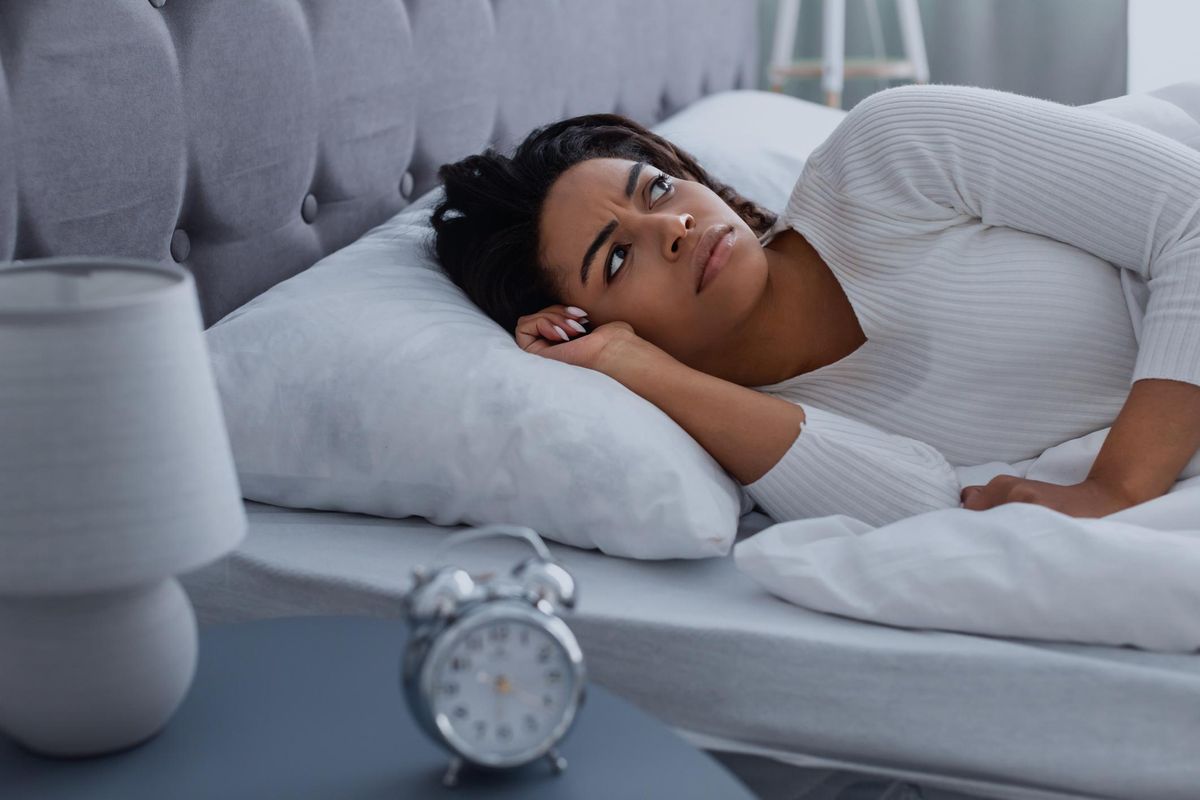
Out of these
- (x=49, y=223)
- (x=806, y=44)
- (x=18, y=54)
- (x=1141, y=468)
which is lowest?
(x=806, y=44)

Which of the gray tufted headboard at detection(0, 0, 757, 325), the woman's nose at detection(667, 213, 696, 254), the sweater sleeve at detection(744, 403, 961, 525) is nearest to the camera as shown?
the gray tufted headboard at detection(0, 0, 757, 325)

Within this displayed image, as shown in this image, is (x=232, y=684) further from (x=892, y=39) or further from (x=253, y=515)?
(x=892, y=39)

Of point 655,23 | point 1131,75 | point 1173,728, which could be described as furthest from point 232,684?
point 1131,75

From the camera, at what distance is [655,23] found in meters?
2.21

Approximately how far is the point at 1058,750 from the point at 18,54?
2.99 feet

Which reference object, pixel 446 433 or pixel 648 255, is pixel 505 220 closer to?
pixel 648 255

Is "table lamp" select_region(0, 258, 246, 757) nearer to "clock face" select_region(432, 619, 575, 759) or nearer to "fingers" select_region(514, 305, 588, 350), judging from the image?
"clock face" select_region(432, 619, 575, 759)

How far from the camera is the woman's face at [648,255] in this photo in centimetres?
121

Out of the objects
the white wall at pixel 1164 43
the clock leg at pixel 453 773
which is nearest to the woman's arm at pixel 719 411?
the clock leg at pixel 453 773

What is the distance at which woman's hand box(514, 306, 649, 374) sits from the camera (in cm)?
116

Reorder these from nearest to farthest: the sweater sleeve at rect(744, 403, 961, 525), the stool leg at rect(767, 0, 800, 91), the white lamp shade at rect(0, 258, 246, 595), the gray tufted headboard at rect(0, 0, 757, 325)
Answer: the white lamp shade at rect(0, 258, 246, 595) < the gray tufted headboard at rect(0, 0, 757, 325) < the sweater sleeve at rect(744, 403, 961, 525) < the stool leg at rect(767, 0, 800, 91)

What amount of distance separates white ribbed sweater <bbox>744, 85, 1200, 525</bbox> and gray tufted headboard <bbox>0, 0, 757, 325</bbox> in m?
0.54

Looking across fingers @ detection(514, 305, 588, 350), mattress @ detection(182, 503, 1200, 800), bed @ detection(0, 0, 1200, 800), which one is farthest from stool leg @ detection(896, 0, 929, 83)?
mattress @ detection(182, 503, 1200, 800)

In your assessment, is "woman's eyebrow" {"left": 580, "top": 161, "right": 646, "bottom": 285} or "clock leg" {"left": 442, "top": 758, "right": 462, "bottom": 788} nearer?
"clock leg" {"left": 442, "top": 758, "right": 462, "bottom": 788}
